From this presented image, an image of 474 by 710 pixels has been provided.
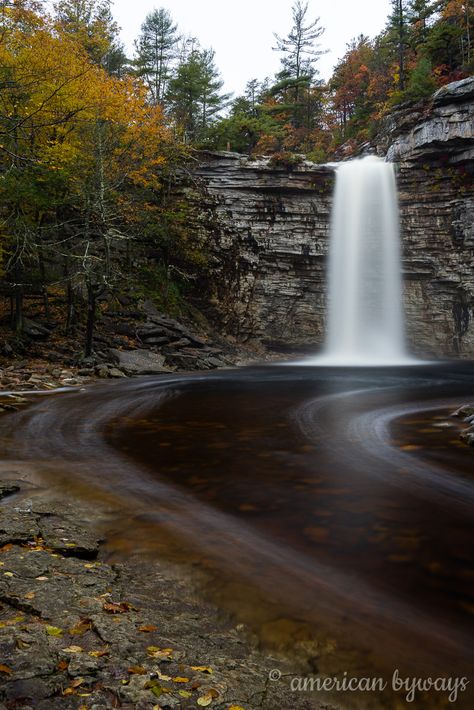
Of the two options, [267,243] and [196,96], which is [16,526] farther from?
[196,96]

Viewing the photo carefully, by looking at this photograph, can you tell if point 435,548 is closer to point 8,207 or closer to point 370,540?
point 370,540

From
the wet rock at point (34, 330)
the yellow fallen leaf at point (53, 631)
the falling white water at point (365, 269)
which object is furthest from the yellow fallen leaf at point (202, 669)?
the falling white water at point (365, 269)

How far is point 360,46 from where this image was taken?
45.5 m

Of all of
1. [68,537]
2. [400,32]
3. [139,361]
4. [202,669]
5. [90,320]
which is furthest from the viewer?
[400,32]

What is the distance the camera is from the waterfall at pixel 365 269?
26.3m

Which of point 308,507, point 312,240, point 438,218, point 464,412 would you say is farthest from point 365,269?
point 308,507

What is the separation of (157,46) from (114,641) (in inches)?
1779

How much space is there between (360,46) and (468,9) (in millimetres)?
15998

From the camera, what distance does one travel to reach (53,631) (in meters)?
2.45

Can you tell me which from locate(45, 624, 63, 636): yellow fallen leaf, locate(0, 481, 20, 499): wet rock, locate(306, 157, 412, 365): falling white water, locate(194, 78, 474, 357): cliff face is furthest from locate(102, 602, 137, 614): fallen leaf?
locate(306, 157, 412, 365): falling white water

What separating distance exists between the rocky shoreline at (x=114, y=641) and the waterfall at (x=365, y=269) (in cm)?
2346

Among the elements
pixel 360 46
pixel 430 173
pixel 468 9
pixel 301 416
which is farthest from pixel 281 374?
pixel 360 46

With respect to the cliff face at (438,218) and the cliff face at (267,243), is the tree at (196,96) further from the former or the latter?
the cliff face at (438,218)

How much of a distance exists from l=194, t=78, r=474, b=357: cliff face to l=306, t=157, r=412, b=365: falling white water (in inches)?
24.0
